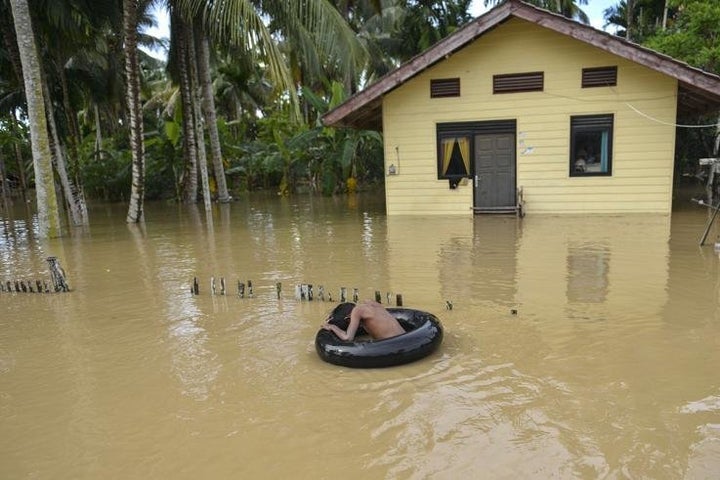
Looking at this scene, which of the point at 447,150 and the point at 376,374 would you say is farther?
the point at 447,150

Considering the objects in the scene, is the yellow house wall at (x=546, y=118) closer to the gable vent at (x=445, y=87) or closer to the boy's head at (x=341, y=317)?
the gable vent at (x=445, y=87)

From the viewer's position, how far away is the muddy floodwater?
3484 millimetres

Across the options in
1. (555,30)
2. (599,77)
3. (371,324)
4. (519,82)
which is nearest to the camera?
(371,324)

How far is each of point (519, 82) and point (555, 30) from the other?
1.49 meters

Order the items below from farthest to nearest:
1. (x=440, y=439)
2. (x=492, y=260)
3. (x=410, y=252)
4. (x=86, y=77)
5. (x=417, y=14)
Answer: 1. (x=417, y=14)
2. (x=86, y=77)
3. (x=410, y=252)
4. (x=492, y=260)
5. (x=440, y=439)

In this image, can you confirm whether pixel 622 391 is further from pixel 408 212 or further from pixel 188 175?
pixel 188 175

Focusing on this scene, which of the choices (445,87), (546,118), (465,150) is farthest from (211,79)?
(546,118)

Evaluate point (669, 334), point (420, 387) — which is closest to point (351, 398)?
point (420, 387)

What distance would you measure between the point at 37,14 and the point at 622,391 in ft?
53.1

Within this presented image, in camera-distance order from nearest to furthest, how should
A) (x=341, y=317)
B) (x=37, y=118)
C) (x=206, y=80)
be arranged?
(x=341, y=317) → (x=37, y=118) → (x=206, y=80)

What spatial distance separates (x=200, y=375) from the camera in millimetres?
4773

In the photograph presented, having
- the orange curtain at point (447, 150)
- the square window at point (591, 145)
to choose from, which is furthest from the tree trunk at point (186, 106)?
the square window at point (591, 145)

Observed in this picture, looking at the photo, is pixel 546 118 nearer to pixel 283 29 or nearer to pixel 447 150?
pixel 447 150

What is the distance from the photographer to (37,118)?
12.0 m
